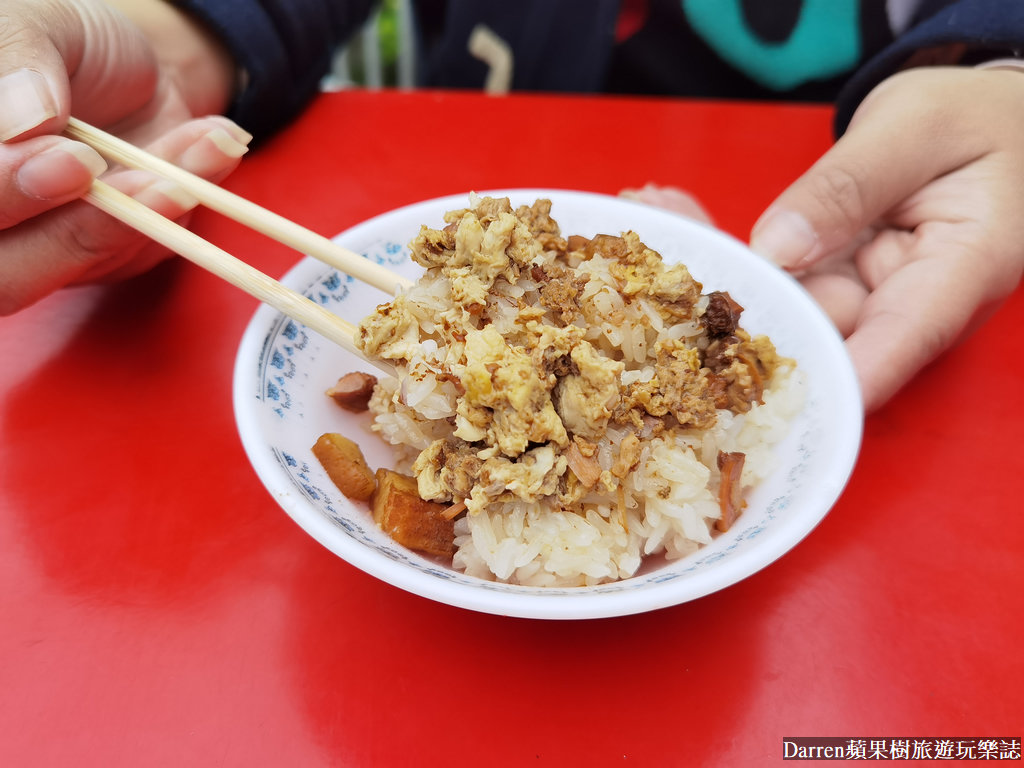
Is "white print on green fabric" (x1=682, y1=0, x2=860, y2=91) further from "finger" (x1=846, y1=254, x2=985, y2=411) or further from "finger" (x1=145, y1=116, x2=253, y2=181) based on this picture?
"finger" (x1=145, y1=116, x2=253, y2=181)

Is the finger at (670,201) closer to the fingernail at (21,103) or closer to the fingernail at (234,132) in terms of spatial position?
the fingernail at (234,132)

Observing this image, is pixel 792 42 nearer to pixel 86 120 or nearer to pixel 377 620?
pixel 86 120

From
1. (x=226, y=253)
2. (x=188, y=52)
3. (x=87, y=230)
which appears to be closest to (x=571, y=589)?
(x=226, y=253)

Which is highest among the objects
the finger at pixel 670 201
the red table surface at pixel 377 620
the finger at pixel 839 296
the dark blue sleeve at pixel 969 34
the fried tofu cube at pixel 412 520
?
the dark blue sleeve at pixel 969 34

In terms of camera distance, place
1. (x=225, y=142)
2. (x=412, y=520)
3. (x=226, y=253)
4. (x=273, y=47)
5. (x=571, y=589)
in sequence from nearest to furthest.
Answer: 1. (x=571, y=589)
2. (x=412, y=520)
3. (x=226, y=253)
4. (x=225, y=142)
5. (x=273, y=47)

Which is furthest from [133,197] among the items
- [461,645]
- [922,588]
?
[922,588]

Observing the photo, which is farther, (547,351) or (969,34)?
(969,34)

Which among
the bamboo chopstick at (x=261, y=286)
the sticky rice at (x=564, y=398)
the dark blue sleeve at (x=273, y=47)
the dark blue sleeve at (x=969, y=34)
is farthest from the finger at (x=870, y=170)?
the dark blue sleeve at (x=273, y=47)
